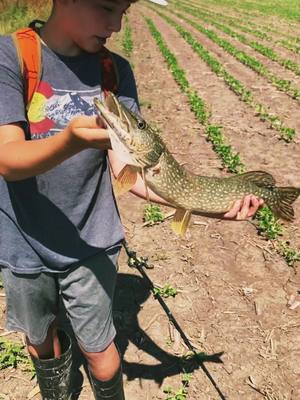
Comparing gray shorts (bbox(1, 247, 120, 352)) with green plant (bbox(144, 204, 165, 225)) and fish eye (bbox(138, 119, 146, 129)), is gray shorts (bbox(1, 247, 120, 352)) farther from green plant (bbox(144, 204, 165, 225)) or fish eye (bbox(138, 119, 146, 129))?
green plant (bbox(144, 204, 165, 225))

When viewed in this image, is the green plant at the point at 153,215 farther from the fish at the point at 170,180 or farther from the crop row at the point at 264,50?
the crop row at the point at 264,50

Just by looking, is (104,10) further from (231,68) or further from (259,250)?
(231,68)

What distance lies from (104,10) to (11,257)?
151cm

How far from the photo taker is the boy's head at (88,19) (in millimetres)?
2523

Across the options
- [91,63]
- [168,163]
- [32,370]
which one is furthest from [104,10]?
[32,370]

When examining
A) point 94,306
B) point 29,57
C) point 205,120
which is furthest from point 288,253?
point 205,120

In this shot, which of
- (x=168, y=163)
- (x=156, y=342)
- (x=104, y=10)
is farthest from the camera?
(x=156, y=342)

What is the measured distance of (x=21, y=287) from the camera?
2.96 meters

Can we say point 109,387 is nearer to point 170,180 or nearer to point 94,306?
point 94,306

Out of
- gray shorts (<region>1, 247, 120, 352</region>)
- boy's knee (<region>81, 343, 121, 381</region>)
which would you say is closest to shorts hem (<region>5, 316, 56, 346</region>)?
gray shorts (<region>1, 247, 120, 352</region>)

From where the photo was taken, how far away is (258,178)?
3.62 m

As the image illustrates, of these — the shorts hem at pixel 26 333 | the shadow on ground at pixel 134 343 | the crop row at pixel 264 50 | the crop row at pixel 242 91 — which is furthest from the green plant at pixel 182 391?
the crop row at pixel 264 50

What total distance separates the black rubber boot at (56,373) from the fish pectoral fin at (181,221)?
127cm

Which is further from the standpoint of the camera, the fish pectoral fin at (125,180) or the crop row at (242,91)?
the crop row at (242,91)
